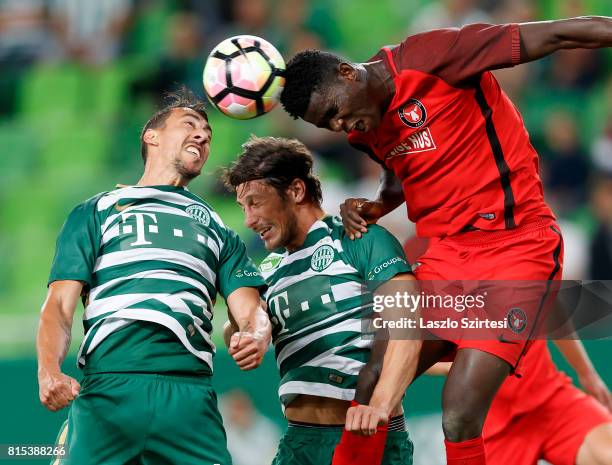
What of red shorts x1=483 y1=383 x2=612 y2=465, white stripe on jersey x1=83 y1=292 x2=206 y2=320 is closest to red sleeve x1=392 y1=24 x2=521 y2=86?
white stripe on jersey x1=83 y1=292 x2=206 y2=320

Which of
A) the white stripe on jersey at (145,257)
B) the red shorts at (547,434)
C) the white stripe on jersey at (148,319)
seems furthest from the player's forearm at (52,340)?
the red shorts at (547,434)

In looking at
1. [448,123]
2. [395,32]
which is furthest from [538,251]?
[395,32]

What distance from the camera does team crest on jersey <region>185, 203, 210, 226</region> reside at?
13.7ft

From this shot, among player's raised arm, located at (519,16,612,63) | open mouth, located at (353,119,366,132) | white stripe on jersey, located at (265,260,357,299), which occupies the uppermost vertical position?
player's raised arm, located at (519,16,612,63)

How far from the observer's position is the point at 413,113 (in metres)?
4.26

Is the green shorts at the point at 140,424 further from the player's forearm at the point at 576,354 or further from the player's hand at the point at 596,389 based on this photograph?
the player's hand at the point at 596,389

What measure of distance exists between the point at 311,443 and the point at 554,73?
20.4 ft

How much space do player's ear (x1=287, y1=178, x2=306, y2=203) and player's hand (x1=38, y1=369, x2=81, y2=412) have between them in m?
1.53

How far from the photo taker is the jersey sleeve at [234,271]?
4.12 meters

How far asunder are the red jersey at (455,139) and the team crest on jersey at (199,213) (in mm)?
795

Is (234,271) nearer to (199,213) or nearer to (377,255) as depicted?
(199,213)

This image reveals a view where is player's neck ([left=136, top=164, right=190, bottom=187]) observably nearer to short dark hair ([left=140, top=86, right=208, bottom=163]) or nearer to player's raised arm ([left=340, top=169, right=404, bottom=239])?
short dark hair ([left=140, top=86, right=208, bottom=163])

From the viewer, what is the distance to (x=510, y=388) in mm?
5324

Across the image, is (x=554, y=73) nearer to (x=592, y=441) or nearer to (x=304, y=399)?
(x=592, y=441)
